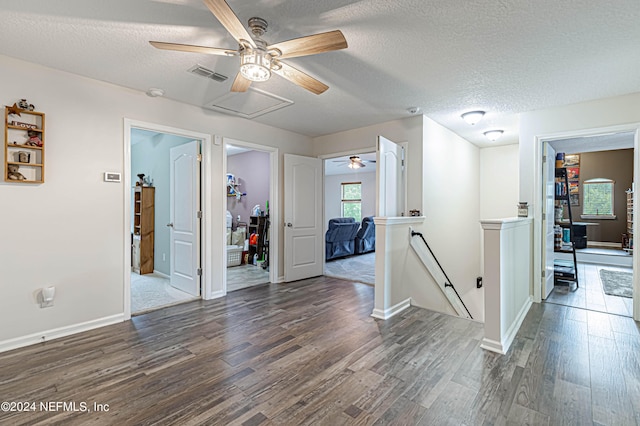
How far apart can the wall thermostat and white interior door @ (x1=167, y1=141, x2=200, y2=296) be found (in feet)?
3.03

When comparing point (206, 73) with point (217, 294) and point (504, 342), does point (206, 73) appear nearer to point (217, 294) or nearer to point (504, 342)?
point (217, 294)

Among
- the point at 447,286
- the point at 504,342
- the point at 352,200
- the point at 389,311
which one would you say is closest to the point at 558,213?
the point at 447,286

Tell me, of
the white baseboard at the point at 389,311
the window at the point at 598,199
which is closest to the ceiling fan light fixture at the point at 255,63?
the white baseboard at the point at 389,311

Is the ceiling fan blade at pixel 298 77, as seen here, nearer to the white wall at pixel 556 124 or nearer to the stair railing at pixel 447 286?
the stair railing at pixel 447 286

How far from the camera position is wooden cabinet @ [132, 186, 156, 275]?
211 inches

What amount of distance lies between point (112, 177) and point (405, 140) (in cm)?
362

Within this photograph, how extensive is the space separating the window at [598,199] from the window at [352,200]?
6.41 m

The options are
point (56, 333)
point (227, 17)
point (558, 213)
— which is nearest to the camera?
point (227, 17)

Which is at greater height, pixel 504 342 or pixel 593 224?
pixel 593 224

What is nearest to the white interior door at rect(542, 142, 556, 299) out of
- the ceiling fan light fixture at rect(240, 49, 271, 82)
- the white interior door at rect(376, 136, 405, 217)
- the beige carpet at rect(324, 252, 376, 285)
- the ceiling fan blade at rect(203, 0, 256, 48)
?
the white interior door at rect(376, 136, 405, 217)

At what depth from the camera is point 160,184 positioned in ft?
17.3

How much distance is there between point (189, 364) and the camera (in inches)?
89.9

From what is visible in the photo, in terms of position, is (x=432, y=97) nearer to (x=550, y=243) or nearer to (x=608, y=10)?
(x=608, y=10)

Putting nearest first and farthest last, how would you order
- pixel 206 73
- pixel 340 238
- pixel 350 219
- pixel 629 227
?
1. pixel 206 73
2. pixel 340 238
3. pixel 629 227
4. pixel 350 219
